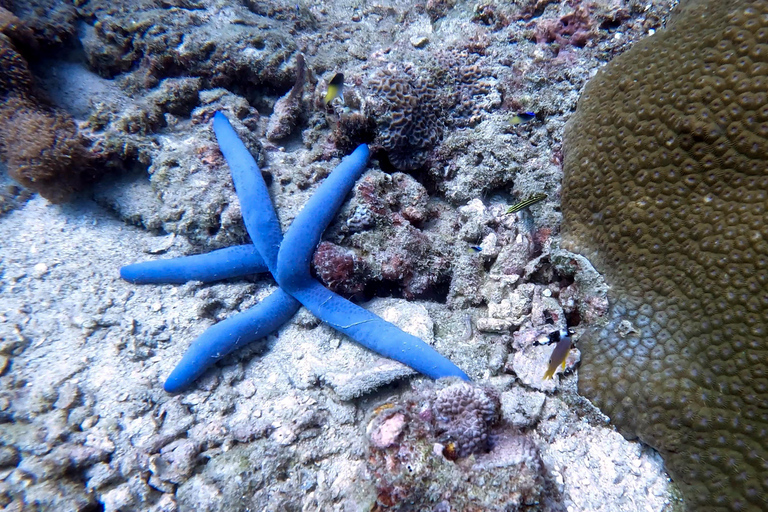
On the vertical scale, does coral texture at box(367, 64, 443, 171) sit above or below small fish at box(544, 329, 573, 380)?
above

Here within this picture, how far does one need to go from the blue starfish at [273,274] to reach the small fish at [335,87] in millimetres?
681

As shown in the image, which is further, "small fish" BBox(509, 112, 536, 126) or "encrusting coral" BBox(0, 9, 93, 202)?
"encrusting coral" BBox(0, 9, 93, 202)

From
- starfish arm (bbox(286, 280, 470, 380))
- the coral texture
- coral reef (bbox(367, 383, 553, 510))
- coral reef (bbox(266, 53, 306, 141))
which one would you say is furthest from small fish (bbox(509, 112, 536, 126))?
coral reef (bbox(266, 53, 306, 141))

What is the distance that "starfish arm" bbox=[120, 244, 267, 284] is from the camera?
3736 mm

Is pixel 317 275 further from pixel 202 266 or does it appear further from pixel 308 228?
pixel 202 266

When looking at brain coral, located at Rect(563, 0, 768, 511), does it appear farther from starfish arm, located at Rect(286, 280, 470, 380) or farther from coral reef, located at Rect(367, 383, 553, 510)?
starfish arm, located at Rect(286, 280, 470, 380)

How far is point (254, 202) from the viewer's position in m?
3.68

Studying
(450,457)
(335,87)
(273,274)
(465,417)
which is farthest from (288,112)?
(450,457)

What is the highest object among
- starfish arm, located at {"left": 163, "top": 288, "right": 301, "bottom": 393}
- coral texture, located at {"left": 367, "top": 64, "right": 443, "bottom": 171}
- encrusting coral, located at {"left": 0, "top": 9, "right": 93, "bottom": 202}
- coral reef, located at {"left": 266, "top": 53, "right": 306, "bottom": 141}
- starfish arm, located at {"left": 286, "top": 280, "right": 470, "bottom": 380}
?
encrusting coral, located at {"left": 0, "top": 9, "right": 93, "bottom": 202}

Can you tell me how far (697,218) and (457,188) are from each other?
2.08 meters

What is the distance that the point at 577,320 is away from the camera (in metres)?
3.06

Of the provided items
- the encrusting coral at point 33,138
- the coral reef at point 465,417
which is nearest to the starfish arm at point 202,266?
the encrusting coral at point 33,138

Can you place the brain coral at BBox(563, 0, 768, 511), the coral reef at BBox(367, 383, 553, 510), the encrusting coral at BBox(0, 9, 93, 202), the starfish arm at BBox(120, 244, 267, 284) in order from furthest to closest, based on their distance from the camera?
1. the encrusting coral at BBox(0, 9, 93, 202)
2. the starfish arm at BBox(120, 244, 267, 284)
3. the brain coral at BBox(563, 0, 768, 511)
4. the coral reef at BBox(367, 383, 553, 510)

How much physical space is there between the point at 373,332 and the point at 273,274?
4.19 feet
